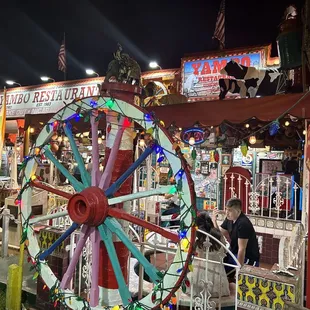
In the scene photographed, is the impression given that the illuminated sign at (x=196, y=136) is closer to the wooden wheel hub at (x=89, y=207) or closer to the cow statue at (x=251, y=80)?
the cow statue at (x=251, y=80)

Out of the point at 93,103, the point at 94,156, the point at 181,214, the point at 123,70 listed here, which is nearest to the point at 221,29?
the point at 123,70

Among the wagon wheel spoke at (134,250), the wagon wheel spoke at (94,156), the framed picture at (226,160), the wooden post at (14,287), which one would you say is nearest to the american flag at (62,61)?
the framed picture at (226,160)

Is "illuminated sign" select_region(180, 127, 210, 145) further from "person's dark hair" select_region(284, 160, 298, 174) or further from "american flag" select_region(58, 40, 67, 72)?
"american flag" select_region(58, 40, 67, 72)

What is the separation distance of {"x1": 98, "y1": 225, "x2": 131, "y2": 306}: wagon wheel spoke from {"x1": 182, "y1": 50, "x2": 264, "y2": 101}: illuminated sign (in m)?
9.02

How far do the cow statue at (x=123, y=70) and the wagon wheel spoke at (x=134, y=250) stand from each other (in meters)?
1.46

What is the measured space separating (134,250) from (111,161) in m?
0.85

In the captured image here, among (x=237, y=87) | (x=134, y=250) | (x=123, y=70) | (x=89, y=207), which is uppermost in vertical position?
(x=237, y=87)

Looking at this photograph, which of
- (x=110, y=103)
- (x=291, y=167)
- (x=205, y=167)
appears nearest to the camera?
(x=110, y=103)

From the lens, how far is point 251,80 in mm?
6570

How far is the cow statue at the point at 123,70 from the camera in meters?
3.49

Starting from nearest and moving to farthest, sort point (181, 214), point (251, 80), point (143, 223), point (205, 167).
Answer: point (181, 214) → point (143, 223) → point (251, 80) → point (205, 167)

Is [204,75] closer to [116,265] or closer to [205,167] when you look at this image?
[205,167]

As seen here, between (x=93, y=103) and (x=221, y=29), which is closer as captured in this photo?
(x=93, y=103)

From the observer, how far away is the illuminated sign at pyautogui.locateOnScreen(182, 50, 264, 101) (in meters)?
11.3
